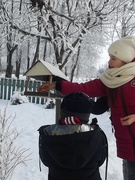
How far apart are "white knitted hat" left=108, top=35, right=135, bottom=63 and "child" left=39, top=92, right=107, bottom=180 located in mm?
429

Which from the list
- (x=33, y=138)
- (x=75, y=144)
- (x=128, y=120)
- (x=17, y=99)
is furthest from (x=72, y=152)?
(x=17, y=99)

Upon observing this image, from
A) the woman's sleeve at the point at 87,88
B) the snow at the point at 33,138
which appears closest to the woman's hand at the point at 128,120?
the woman's sleeve at the point at 87,88

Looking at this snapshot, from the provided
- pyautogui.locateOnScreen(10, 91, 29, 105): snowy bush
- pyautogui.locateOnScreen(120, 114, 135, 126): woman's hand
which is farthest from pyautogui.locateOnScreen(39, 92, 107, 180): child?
pyautogui.locateOnScreen(10, 91, 29, 105): snowy bush

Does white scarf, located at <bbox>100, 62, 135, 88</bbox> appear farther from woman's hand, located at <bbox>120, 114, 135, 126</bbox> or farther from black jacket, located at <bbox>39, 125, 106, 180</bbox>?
black jacket, located at <bbox>39, 125, 106, 180</bbox>

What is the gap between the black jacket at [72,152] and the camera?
1.46 meters

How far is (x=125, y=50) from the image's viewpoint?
1690 mm

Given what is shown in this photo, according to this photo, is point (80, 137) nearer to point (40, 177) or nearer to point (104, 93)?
point (104, 93)

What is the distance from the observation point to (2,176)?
2617 millimetres

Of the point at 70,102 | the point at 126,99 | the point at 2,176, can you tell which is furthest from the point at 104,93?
the point at 2,176

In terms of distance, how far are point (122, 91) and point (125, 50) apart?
290 millimetres

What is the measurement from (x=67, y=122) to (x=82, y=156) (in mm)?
222

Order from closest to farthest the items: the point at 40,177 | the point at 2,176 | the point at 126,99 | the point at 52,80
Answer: the point at 126,99
the point at 52,80
the point at 2,176
the point at 40,177

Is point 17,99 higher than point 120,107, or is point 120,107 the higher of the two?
point 120,107

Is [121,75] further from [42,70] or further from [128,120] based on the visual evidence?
[42,70]
